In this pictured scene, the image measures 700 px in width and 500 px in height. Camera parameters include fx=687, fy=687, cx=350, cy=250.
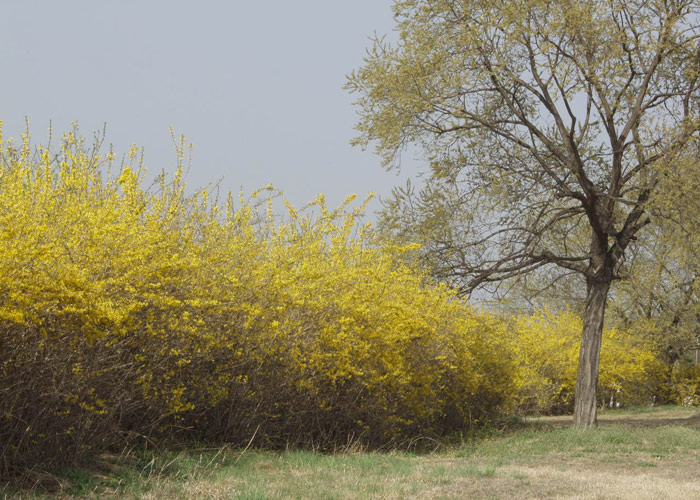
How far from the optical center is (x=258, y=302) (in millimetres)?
6855

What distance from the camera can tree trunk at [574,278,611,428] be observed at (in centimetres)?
1245

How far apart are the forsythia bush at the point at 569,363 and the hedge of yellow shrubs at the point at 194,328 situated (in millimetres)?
7504

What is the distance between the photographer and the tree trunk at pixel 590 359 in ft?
40.9

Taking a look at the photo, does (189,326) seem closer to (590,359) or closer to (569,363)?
(590,359)

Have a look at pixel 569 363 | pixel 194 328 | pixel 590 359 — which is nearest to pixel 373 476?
pixel 194 328

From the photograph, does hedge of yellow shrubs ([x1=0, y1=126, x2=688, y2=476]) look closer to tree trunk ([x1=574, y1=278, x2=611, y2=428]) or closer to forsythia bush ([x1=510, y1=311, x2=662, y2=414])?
tree trunk ([x1=574, y1=278, x2=611, y2=428])

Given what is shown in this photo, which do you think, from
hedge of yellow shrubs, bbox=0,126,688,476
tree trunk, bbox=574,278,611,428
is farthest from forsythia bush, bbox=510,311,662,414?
hedge of yellow shrubs, bbox=0,126,688,476

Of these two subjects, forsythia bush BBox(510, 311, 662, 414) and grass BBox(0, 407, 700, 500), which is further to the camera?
forsythia bush BBox(510, 311, 662, 414)

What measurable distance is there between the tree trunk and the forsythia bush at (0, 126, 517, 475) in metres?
3.29

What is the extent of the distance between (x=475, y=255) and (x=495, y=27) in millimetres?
3921

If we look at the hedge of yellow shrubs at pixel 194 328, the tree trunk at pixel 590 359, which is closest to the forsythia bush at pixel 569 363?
the tree trunk at pixel 590 359

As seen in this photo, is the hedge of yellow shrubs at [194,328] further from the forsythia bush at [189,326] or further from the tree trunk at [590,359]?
the tree trunk at [590,359]

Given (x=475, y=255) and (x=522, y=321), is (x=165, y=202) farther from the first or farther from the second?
(x=522, y=321)

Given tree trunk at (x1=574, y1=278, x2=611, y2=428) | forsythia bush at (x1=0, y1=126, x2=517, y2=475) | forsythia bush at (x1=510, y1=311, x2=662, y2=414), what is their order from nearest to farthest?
forsythia bush at (x1=0, y1=126, x2=517, y2=475), tree trunk at (x1=574, y1=278, x2=611, y2=428), forsythia bush at (x1=510, y1=311, x2=662, y2=414)
